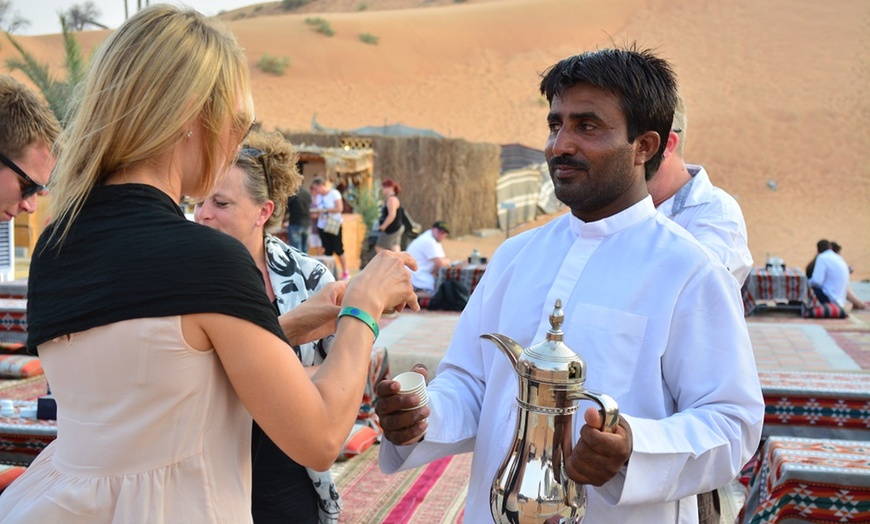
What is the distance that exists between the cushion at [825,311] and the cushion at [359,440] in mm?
7991

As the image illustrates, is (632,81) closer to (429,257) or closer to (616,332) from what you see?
(616,332)

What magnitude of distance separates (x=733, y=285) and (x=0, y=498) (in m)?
1.58

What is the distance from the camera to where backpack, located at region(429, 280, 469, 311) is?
432 inches

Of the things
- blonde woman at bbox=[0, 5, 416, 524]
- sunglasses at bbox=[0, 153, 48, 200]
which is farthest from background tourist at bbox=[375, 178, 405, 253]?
blonde woman at bbox=[0, 5, 416, 524]

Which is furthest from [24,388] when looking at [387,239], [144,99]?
[387,239]

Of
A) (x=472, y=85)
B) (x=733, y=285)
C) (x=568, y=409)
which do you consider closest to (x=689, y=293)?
(x=733, y=285)

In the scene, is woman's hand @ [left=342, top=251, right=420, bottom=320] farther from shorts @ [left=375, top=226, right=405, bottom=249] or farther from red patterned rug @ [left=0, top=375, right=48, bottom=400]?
shorts @ [left=375, top=226, right=405, bottom=249]

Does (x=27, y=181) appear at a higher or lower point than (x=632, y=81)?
lower

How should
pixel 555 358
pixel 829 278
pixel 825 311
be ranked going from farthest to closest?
pixel 829 278
pixel 825 311
pixel 555 358

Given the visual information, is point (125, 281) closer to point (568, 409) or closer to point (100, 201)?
point (100, 201)

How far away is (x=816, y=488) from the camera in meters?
3.36

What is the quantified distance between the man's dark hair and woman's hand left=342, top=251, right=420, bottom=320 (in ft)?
2.01

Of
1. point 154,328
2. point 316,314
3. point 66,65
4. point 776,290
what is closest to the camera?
point 154,328

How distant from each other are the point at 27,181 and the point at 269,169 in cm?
89
